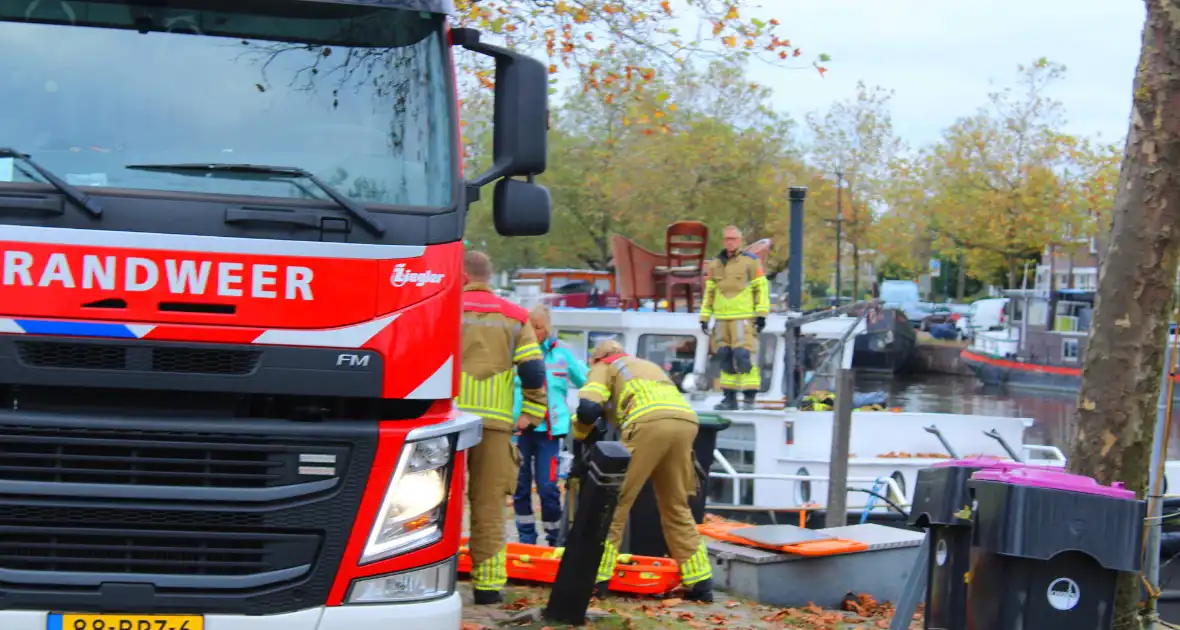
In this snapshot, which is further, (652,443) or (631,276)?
(631,276)

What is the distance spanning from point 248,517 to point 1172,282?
493 centimetres

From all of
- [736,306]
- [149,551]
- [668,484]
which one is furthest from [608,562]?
[736,306]

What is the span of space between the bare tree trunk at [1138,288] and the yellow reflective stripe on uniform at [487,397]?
10.0ft

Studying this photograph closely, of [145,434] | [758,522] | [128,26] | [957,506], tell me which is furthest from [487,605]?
[758,522]

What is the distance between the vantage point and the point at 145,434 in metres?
4.65

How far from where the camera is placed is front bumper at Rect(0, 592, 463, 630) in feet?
14.9

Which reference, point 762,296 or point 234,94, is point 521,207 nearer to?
point 234,94

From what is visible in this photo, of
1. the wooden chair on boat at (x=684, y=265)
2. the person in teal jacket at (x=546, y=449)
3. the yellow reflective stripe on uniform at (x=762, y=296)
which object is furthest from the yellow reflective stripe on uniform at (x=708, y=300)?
the person in teal jacket at (x=546, y=449)

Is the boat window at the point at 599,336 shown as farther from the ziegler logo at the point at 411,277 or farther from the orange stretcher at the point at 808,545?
the ziegler logo at the point at 411,277

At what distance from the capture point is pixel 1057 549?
5.57 m

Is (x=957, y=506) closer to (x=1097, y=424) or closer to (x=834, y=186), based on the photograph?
(x=1097, y=424)

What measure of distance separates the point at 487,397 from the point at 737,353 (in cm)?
679

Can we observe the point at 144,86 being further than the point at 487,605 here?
No

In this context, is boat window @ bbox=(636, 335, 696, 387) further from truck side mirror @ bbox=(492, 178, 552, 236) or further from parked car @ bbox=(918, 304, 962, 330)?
parked car @ bbox=(918, 304, 962, 330)
